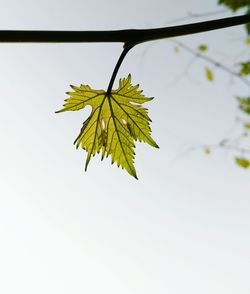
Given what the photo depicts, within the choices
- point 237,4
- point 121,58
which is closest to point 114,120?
point 121,58

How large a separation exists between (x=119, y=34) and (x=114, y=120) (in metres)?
0.31

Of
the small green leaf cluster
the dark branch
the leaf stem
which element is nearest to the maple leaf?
the leaf stem

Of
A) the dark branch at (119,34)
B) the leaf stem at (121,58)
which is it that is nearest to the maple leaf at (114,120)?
the leaf stem at (121,58)

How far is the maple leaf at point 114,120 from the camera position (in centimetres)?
64

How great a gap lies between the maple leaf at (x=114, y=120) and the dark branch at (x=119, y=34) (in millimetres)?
255

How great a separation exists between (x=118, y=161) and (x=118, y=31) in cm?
29

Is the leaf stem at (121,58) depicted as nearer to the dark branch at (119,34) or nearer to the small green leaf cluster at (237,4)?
the dark branch at (119,34)

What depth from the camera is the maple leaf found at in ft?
2.09

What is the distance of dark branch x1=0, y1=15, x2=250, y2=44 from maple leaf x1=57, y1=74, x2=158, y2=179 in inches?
10.1

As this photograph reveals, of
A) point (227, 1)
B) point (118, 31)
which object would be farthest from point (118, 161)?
point (227, 1)

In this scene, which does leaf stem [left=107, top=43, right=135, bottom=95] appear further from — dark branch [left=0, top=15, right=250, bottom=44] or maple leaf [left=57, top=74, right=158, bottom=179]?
maple leaf [left=57, top=74, right=158, bottom=179]

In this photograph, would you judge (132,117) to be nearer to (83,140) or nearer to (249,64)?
(83,140)

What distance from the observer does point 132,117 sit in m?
0.66

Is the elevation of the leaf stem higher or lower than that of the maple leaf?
lower
